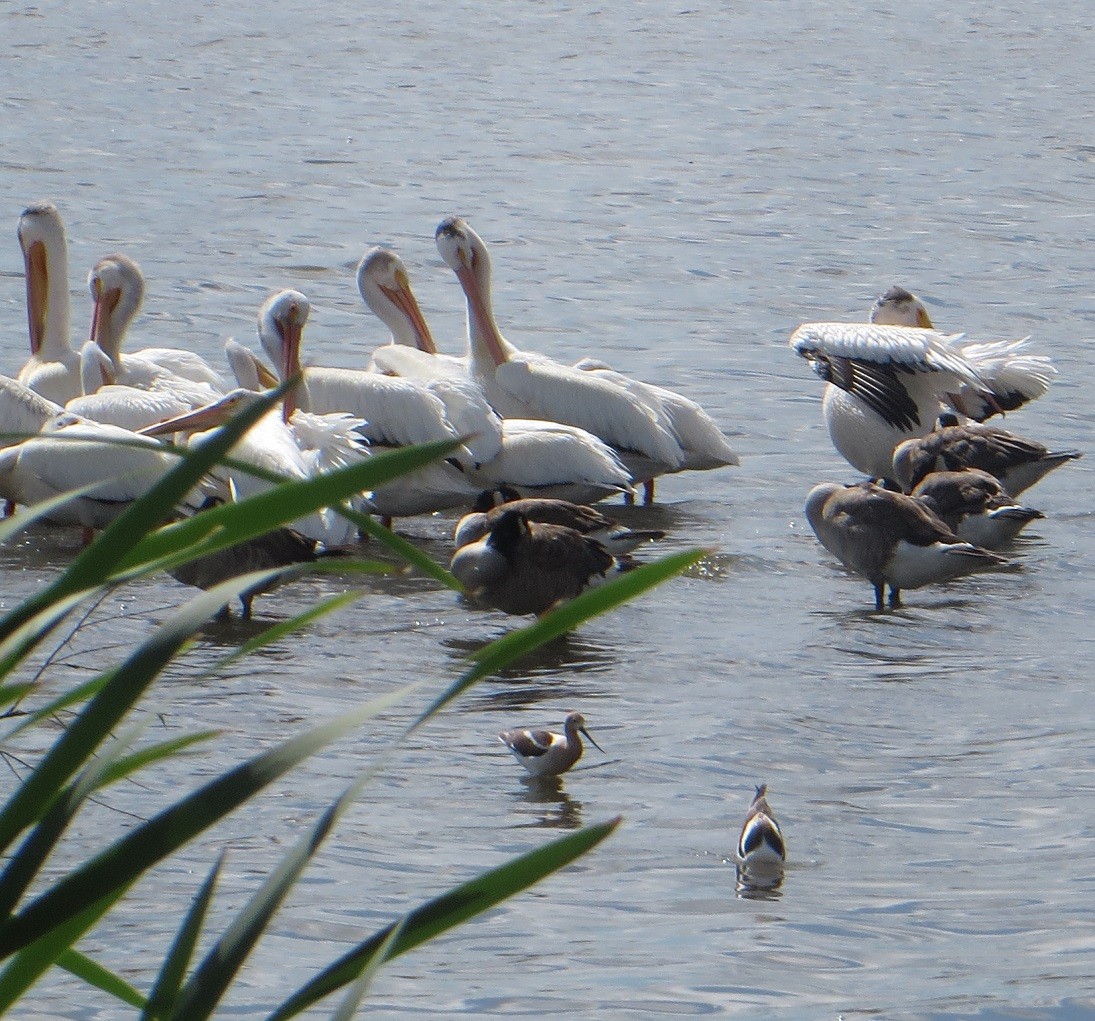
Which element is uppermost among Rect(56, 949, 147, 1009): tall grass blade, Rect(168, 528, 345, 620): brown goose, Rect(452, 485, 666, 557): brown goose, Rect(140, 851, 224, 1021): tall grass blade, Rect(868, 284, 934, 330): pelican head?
Rect(140, 851, 224, 1021): tall grass blade

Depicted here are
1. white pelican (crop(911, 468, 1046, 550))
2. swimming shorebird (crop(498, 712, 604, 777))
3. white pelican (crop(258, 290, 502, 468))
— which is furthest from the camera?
white pelican (crop(258, 290, 502, 468))

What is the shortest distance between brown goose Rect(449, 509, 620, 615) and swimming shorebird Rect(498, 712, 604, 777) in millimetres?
1178

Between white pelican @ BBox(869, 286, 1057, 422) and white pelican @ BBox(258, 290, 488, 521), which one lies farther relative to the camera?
white pelican @ BBox(869, 286, 1057, 422)

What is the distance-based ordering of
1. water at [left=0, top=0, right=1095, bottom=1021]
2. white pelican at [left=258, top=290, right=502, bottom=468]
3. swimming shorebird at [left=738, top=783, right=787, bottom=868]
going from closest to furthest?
water at [left=0, top=0, right=1095, bottom=1021] → swimming shorebird at [left=738, top=783, right=787, bottom=868] → white pelican at [left=258, top=290, right=502, bottom=468]

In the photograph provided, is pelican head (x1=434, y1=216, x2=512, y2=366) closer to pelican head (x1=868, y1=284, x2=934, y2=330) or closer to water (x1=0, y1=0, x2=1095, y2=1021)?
water (x1=0, y1=0, x2=1095, y2=1021)

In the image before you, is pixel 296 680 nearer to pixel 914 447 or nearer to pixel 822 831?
pixel 822 831

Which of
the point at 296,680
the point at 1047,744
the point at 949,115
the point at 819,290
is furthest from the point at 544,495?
the point at 949,115

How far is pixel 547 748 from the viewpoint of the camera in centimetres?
390

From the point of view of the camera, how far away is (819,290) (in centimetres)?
1077

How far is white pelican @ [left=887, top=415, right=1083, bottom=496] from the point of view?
665 centimetres

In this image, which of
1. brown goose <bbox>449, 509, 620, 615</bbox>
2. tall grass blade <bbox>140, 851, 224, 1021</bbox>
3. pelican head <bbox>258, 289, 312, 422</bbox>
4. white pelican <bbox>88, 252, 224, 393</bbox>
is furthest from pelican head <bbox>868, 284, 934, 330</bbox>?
tall grass blade <bbox>140, 851, 224, 1021</bbox>

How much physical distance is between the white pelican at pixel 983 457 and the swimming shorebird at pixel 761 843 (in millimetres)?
3423

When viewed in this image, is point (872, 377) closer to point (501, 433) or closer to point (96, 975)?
point (501, 433)

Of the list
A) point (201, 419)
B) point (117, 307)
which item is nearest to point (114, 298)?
point (117, 307)
